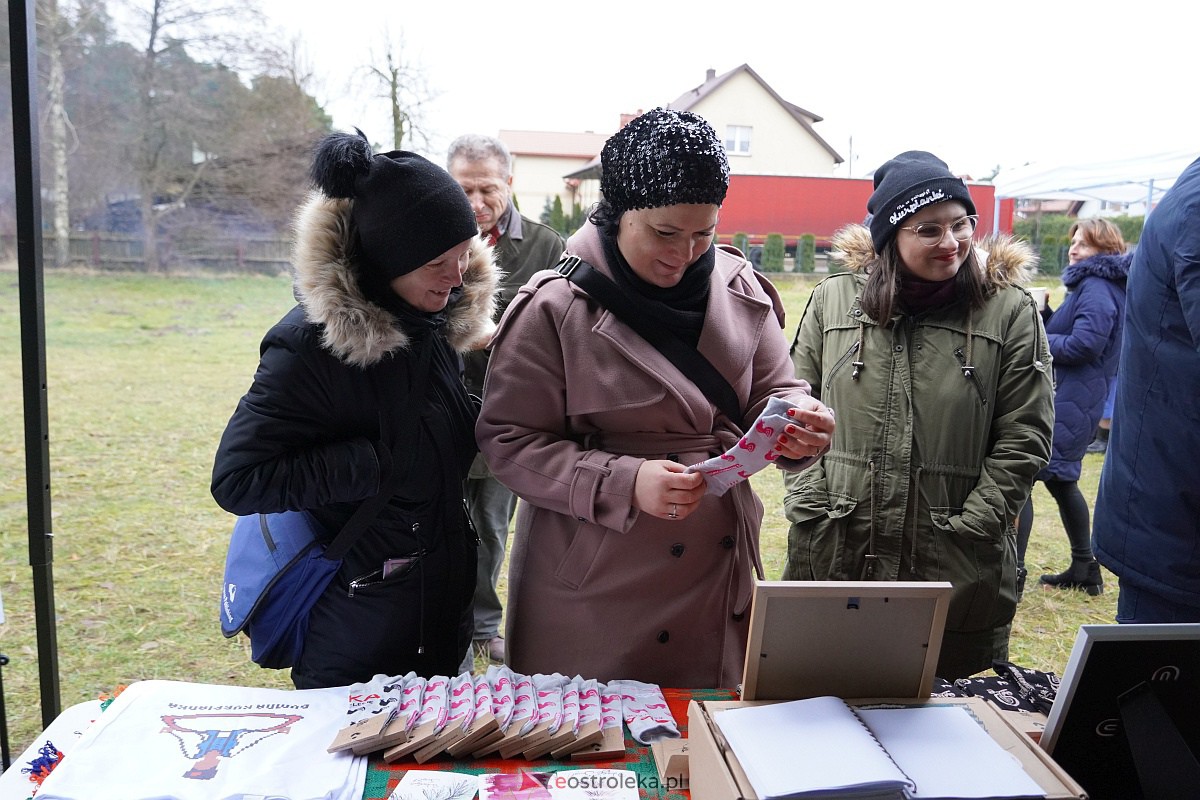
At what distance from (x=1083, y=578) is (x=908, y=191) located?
3031 mm

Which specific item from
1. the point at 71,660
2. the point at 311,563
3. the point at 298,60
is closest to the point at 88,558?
the point at 71,660

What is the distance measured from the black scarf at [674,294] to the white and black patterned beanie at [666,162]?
129mm

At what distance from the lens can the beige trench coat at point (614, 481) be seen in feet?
5.25

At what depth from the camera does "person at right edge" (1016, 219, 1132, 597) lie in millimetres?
4148

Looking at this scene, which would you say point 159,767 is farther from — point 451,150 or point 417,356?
point 451,150

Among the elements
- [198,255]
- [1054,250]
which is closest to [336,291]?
[1054,250]

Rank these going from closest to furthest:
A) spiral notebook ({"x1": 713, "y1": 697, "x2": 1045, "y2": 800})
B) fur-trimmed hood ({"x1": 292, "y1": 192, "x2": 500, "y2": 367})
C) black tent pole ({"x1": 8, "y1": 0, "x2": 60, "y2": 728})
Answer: spiral notebook ({"x1": 713, "y1": 697, "x2": 1045, "y2": 800})
fur-trimmed hood ({"x1": 292, "y1": 192, "x2": 500, "y2": 367})
black tent pole ({"x1": 8, "y1": 0, "x2": 60, "y2": 728})

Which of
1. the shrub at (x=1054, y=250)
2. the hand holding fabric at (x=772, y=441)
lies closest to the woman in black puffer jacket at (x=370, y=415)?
the hand holding fabric at (x=772, y=441)

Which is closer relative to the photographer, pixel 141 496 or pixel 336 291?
pixel 336 291

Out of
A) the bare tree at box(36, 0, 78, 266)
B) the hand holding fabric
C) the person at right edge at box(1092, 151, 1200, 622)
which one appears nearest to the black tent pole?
the hand holding fabric

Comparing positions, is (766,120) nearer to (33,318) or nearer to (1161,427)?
(1161,427)

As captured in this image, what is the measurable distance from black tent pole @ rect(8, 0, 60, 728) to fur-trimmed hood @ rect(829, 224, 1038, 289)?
2051 mm

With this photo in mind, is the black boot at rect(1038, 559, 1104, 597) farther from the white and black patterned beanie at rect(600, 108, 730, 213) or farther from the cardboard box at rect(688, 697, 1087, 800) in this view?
the white and black patterned beanie at rect(600, 108, 730, 213)

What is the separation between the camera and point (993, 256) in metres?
2.29
